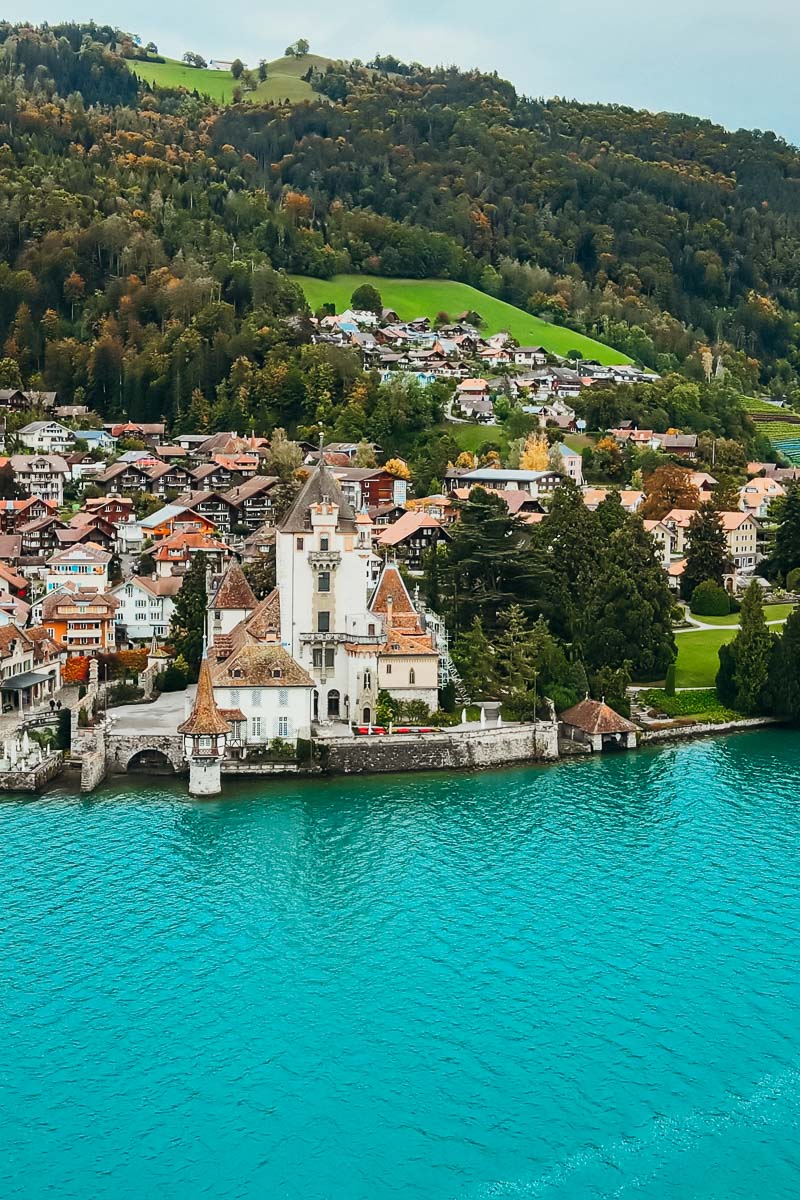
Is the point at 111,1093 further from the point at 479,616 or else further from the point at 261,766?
the point at 479,616

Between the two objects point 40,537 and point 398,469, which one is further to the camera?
point 398,469

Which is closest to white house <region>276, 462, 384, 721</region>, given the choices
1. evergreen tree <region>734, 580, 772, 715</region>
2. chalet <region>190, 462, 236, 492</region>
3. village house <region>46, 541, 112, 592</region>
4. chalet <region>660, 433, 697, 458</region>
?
evergreen tree <region>734, 580, 772, 715</region>

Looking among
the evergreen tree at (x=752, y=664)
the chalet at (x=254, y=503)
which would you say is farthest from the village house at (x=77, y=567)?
the evergreen tree at (x=752, y=664)

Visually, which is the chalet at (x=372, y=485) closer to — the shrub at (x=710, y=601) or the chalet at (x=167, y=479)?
the chalet at (x=167, y=479)

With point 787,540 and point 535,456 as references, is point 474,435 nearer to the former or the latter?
point 535,456

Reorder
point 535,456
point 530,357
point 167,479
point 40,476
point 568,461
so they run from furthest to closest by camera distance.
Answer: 1. point 530,357
2. point 568,461
3. point 535,456
4. point 167,479
5. point 40,476

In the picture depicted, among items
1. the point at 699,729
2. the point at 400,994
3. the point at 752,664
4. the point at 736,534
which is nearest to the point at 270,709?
the point at 699,729

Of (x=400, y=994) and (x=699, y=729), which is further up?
(x=699, y=729)
